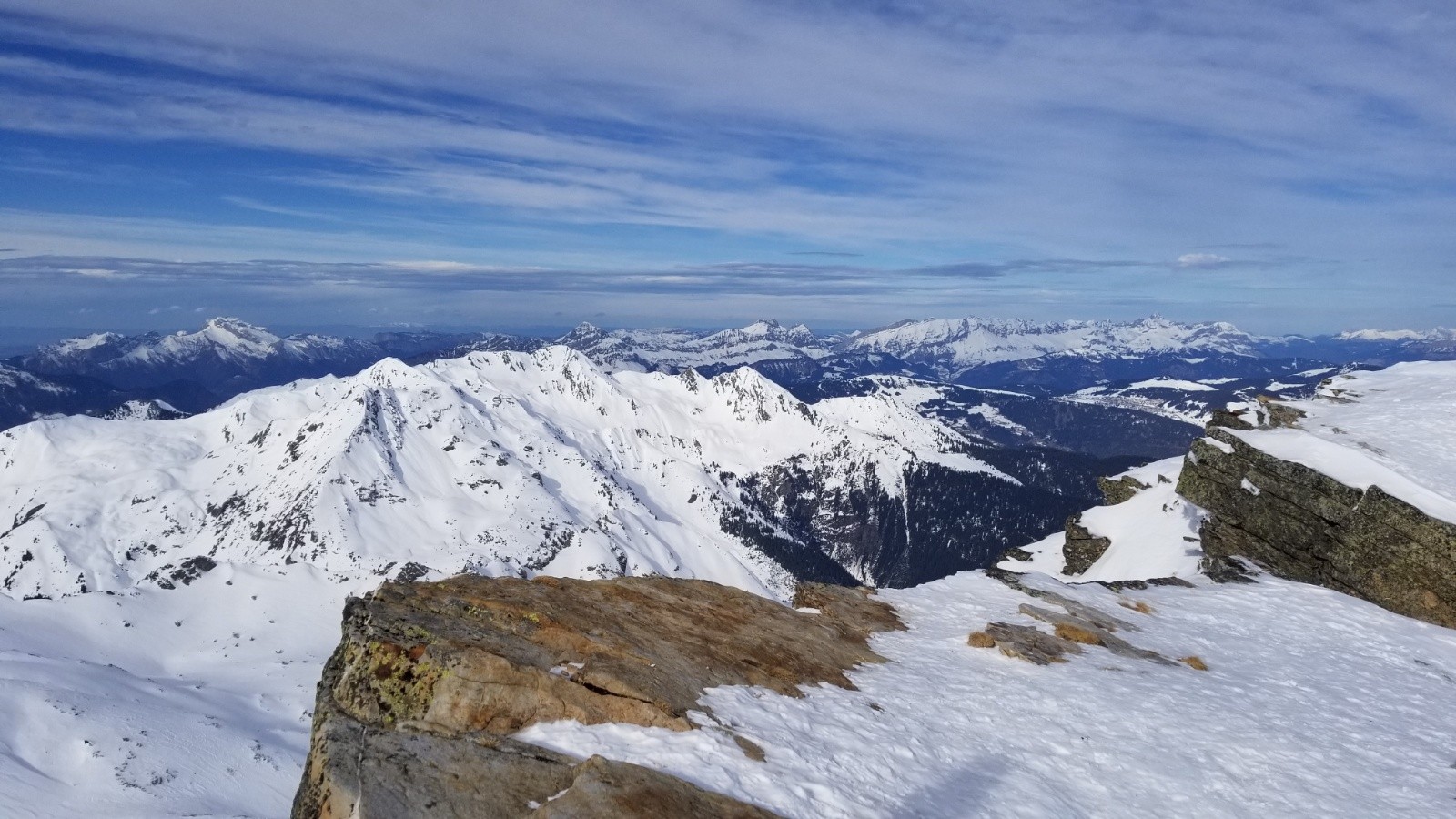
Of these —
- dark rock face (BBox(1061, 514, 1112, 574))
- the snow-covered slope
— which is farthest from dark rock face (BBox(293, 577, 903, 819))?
dark rock face (BBox(1061, 514, 1112, 574))

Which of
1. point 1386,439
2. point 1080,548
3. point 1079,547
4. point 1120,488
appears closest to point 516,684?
point 1386,439

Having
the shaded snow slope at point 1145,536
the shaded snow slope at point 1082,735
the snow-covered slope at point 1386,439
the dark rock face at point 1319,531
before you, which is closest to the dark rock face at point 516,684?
the shaded snow slope at point 1082,735

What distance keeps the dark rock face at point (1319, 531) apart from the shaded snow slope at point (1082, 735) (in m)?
8.19

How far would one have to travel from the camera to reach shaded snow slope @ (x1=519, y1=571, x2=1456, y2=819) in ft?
42.6

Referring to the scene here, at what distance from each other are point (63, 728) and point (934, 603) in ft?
354

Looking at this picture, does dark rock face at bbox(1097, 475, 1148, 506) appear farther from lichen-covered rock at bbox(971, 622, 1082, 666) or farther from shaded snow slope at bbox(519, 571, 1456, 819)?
lichen-covered rock at bbox(971, 622, 1082, 666)

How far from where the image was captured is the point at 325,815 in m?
10.9

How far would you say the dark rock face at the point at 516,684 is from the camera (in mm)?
10797

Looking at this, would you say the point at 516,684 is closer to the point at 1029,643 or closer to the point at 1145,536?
the point at 1029,643

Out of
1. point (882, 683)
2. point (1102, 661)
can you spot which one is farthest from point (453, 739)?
point (1102, 661)

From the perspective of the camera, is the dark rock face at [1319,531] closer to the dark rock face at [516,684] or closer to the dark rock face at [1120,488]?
the dark rock face at [516,684]

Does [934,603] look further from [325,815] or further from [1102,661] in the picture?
[325,815]

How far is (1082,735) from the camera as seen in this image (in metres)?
17.0

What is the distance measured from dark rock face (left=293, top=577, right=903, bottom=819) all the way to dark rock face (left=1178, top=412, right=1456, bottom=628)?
93.5 ft
